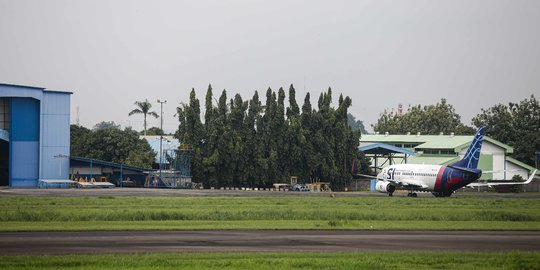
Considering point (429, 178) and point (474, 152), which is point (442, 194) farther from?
point (474, 152)

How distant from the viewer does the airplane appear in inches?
3583

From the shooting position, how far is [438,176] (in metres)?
93.1

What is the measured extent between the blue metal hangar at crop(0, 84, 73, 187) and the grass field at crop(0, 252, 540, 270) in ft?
286

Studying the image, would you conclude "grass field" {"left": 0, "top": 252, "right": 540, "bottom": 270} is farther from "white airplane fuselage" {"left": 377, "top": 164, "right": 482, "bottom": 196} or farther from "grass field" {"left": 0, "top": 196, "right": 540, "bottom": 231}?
"white airplane fuselage" {"left": 377, "top": 164, "right": 482, "bottom": 196}

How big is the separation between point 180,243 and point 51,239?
220 inches

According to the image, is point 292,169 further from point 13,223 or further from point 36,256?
point 36,256

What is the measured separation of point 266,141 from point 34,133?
3157cm

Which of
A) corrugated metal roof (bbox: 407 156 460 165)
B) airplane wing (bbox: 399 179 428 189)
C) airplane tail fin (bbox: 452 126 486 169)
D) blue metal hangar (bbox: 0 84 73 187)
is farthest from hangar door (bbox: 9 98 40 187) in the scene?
corrugated metal roof (bbox: 407 156 460 165)

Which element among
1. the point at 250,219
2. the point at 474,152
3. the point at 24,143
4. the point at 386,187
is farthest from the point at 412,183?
the point at 24,143

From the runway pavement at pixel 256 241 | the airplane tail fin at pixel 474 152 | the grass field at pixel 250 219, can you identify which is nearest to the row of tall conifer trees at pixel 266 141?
the airplane tail fin at pixel 474 152

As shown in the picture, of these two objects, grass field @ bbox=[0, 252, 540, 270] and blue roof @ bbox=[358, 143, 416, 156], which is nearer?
grass field @ bbox=[0, 252, 540, 270]

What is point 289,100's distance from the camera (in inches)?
5113

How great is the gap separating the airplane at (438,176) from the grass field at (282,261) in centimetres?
6019

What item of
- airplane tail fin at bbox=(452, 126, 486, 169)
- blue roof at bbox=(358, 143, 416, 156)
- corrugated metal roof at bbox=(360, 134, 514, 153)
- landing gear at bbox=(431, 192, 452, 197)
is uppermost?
corrugated metal roof at bbox=(360, 134, 514, 153)
